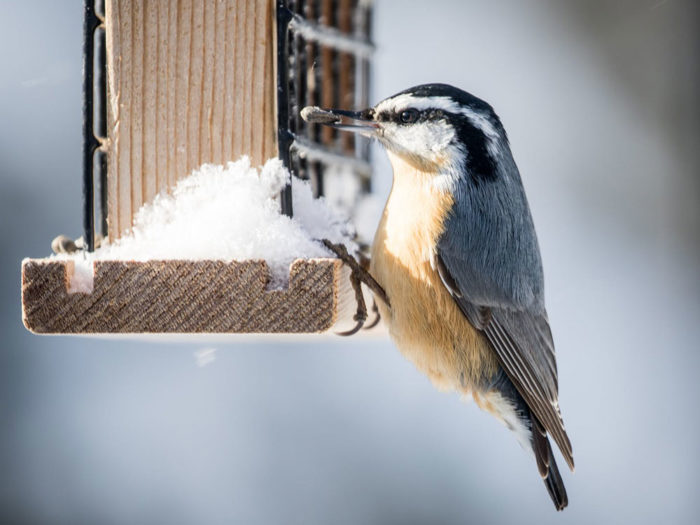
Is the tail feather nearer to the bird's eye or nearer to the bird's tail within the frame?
the bird's tail

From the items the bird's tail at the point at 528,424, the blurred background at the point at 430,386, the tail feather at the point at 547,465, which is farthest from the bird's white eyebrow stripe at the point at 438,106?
the blurred background at the point at 430,386

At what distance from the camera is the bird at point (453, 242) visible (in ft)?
7.34

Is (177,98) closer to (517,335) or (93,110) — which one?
(93,110)

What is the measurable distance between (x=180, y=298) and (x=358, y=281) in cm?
50

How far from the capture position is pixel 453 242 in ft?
7.39

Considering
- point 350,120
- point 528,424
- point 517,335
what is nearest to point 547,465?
point 528,424

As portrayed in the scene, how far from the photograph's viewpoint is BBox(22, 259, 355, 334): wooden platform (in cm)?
186

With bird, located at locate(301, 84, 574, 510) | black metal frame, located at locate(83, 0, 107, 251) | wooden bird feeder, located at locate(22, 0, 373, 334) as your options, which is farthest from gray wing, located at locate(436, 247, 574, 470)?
black metal frame, located at locate(83, 0, 107, 251)

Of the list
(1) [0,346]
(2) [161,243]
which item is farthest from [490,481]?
(2) [161,243]

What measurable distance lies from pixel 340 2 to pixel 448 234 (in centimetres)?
99

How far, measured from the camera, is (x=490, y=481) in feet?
17.0

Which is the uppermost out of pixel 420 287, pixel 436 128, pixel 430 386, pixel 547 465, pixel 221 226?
pixel 436 128

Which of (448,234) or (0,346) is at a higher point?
(448,234)

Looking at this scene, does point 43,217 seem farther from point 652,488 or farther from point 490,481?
point 652,488
